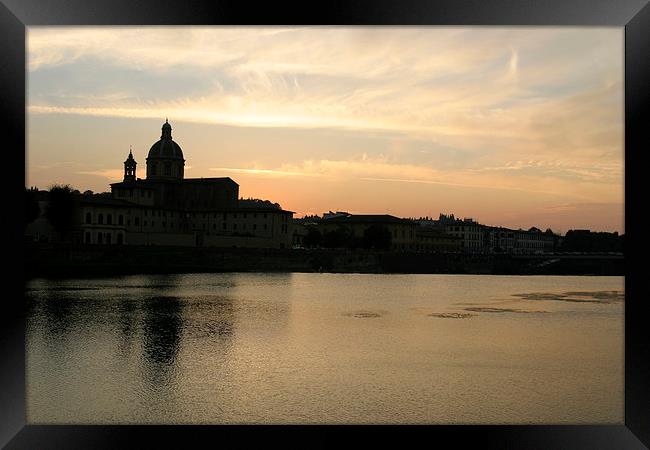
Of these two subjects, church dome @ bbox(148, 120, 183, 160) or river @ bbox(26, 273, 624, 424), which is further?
church dome @ bbox(148, 120, 183, 160)

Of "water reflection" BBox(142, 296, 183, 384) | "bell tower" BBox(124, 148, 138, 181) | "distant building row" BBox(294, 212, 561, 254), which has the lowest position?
"water reflection" BBox(142, 296, 183, 384)

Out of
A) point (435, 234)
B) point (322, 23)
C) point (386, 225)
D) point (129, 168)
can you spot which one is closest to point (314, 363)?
point (322, 23)

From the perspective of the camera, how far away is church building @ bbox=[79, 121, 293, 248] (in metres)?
43.9

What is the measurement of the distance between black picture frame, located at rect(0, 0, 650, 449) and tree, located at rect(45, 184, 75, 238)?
3779cm

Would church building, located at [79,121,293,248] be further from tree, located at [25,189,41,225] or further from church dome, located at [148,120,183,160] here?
tree, located at [25,189,41,225]

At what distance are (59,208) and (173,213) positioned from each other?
12030 mm

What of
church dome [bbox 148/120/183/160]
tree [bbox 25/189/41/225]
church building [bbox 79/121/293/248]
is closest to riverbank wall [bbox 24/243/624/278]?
tree [bbox 25/189/41/225]

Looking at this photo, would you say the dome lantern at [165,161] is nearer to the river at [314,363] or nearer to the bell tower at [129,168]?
the bell tower at [129,168]

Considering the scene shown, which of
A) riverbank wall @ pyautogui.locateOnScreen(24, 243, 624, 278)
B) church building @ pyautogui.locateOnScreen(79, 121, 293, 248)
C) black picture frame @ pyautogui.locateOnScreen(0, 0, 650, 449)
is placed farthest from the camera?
church building @ pyautogui.locateOnScreen(79, 121, 293, 248)

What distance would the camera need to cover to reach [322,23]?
413 cm

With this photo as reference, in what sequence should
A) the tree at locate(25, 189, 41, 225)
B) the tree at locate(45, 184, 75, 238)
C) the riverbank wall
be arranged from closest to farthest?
the riverbank wall
the tree at locate(25, 189, 41, 225)
the tree at locate(45, 184, 75, 238)

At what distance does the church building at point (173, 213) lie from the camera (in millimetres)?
43906

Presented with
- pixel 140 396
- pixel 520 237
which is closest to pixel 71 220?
pixel 140 396

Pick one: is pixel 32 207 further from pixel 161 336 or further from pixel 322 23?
pixel 322 23
